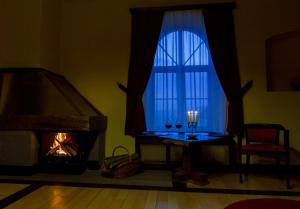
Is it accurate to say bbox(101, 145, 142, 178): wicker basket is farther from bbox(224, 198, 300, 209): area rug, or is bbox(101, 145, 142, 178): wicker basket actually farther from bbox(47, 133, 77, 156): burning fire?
bbox(224, 198, 300, 209): area rug

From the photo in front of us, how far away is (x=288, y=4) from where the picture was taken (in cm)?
382

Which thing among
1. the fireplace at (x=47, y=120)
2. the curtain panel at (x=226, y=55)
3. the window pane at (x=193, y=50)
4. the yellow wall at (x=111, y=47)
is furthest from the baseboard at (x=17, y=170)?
the curtain panel at (x=226, y=55)

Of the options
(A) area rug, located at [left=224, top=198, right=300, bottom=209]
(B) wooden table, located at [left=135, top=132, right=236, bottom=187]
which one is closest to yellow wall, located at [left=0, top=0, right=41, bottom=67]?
(B) wooden table, located at [left=135, top=132, right=236, bottom=187]

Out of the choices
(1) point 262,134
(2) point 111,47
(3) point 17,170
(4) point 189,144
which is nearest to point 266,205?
(4) point 189,144

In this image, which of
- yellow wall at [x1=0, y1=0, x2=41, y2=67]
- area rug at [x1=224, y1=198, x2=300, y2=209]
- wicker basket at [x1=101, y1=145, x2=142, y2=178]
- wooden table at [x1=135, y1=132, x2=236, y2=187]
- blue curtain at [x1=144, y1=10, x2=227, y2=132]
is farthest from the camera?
blue curtain at [x1=144, y1=10, x2=227, y2=132]

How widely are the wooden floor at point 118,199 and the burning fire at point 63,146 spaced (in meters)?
0.77

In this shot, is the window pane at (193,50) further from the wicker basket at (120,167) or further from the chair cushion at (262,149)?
the wicker basket at (120,167)

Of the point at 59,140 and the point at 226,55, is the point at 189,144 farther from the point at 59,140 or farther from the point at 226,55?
the point at 59,140

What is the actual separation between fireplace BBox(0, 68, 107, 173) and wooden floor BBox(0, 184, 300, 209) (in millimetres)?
730

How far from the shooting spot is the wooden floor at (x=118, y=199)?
2.30m

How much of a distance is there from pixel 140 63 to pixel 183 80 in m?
0.76

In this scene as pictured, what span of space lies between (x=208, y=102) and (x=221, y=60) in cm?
69

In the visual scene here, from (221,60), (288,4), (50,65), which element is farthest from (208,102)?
(50,65)

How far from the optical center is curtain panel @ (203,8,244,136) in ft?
12.5
